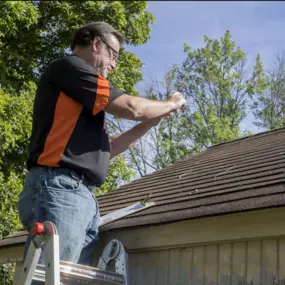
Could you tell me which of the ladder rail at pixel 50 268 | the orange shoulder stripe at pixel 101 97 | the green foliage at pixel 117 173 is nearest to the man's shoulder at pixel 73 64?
the orange shoulder stripe at pixel 101 97

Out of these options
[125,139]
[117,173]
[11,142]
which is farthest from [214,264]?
[117,173]

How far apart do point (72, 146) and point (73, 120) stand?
0.15 meters

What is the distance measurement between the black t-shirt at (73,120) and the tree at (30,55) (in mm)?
6835

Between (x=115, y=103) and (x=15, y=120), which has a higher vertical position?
(x=15, y=120)

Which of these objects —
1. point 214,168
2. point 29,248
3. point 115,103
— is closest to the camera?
point 29,248

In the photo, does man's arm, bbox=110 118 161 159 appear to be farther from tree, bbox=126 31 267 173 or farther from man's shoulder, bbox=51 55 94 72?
tree, bbox=126 31 267 173

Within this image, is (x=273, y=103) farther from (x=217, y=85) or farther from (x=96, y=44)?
(x=96, y=44)

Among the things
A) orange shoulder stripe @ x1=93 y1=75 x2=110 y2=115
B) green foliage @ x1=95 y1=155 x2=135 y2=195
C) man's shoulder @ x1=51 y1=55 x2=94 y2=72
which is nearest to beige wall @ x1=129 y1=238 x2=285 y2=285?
orange shoulder stripe @ x1=93 y1=75 x2=110 y2=115

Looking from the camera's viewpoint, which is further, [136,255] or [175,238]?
[136,255]

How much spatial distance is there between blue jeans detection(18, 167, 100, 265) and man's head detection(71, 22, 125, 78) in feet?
2.54

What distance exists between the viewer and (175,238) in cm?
400

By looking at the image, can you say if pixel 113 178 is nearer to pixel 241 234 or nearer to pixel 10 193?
pixel 10 193

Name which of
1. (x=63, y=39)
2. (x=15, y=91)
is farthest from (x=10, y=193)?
(x=63, y=39)

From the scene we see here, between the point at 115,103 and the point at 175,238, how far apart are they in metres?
1.51
